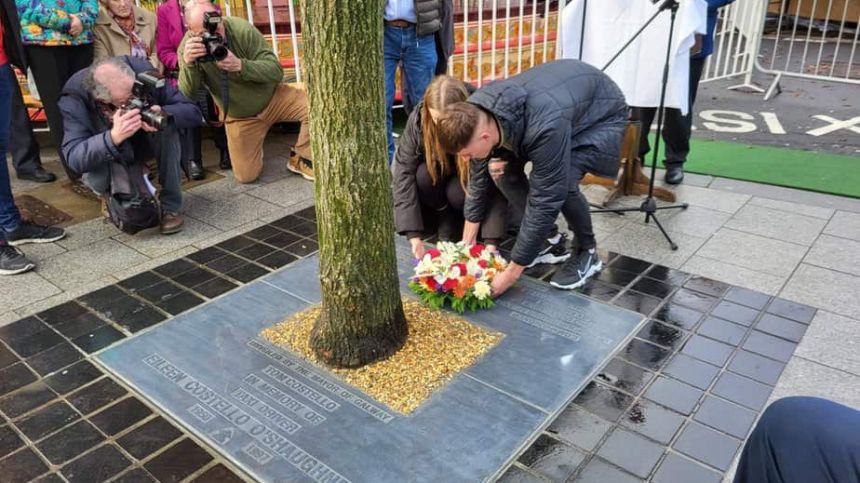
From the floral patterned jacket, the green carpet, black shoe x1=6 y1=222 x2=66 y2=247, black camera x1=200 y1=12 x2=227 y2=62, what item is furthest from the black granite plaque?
the floral patterned jacket

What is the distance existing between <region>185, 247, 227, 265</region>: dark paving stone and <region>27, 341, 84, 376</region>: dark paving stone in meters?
1.00

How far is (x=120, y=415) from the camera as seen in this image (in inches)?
106

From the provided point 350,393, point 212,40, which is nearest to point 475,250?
point 350,393

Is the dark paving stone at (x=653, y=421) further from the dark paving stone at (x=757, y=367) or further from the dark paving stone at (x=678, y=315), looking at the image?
the dark paving stone at (x=678, y=315)

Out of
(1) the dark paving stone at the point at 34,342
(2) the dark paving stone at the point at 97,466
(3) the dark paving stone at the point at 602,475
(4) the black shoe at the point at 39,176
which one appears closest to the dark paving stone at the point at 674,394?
(3) the dark paving stone at the point at 602,475

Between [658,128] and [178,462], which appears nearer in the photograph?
[178,462]

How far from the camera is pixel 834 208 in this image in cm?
452

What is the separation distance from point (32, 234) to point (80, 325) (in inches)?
52.4

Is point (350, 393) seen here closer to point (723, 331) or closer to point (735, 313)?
point (723, 331)

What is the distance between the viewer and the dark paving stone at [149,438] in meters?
2.50

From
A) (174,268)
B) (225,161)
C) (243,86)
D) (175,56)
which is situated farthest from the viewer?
(225,161)

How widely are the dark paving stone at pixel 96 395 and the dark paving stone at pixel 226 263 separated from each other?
112 cm

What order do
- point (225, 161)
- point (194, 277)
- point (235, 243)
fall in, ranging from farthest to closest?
point (225, 161)
point (235, 243)
point (194, 277)

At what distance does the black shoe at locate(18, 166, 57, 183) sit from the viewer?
17.5ft
